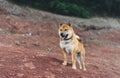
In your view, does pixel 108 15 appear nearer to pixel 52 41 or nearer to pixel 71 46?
pixel 52 41

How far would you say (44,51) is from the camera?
16328 mm

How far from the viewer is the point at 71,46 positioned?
1198 centimetres

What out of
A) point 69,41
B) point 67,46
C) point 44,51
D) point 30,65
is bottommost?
point 44,51

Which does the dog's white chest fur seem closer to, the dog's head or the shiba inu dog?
the shiba inu dog

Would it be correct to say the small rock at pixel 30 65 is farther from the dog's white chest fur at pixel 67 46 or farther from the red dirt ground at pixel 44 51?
the dog's white chest fur at pixel 67 46

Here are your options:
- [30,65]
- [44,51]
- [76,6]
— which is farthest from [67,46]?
[76,6]

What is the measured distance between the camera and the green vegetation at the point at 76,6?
75.3 feet

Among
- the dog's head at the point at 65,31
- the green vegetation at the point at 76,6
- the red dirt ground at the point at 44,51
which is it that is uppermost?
the dog's head at the point at 65,31

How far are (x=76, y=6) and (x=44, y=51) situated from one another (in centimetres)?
755

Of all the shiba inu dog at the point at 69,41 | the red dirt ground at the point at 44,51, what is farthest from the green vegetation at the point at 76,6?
the shiba inu dog at the point at 69,41

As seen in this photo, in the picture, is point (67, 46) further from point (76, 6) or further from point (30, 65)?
point (76, 6)

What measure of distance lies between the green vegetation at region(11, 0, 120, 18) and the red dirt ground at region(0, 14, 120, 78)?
1.47m

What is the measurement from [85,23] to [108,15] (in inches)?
134

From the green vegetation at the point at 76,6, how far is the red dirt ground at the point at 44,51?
58.0 inches
